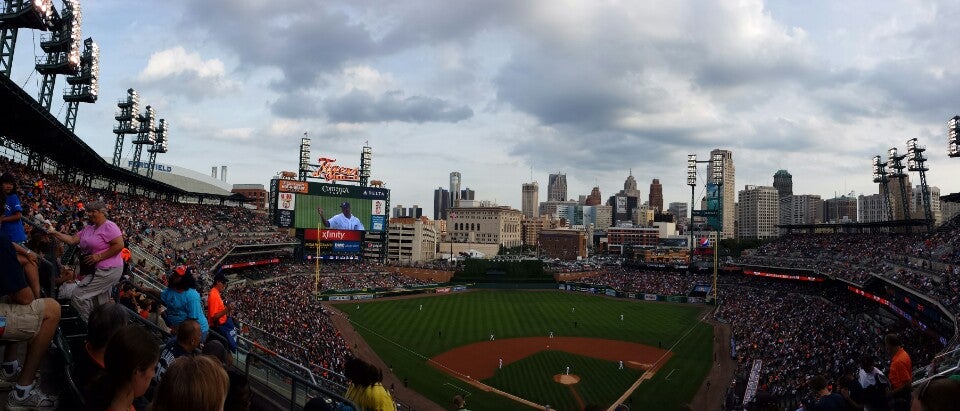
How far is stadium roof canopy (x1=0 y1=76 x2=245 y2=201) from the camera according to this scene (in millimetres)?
22438

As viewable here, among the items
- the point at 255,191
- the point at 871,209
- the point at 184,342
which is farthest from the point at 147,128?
the point at 871,209

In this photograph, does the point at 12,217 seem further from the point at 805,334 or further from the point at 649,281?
the point at 649,281

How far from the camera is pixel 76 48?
33.5 metres

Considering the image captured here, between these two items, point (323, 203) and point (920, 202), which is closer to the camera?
point (323, 203)

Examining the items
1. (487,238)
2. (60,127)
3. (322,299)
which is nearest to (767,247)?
(322,299)

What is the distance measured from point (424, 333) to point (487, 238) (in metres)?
122

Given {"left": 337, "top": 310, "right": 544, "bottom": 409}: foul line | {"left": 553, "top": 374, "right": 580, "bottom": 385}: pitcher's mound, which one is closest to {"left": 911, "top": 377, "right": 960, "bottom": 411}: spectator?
{"left": 337, "top": 310, "right": 544, "bottom": 409}: foul line

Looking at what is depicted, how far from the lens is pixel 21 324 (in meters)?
4.24

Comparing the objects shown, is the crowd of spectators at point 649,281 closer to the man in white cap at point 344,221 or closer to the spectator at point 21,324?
the man in white cap at point 344,221

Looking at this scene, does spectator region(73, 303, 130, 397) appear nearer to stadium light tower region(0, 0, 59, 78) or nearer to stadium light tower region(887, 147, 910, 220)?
stadium light tower region(0, 0, 59, 78)

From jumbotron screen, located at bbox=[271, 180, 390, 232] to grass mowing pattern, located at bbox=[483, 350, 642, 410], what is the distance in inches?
1580

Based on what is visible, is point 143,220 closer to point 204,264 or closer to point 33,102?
point 204,264

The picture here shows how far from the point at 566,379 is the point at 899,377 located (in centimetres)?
2272

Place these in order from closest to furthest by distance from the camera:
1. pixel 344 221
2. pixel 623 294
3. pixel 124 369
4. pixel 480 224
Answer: pixel 124 369
pixel 623 294
pixel 344 221
pixel 480 224
